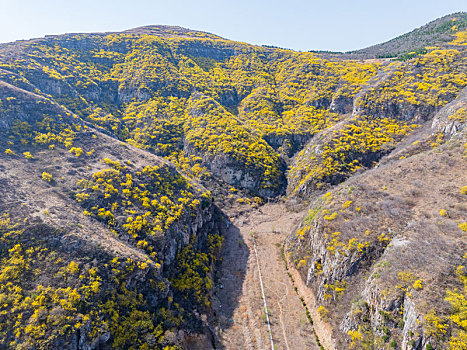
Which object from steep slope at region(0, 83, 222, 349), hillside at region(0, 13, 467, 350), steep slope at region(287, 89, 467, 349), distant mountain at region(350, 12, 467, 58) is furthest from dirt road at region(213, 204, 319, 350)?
distant mountain at region(350, 12, 467, 58)

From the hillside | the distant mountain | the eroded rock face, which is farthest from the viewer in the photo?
the distant mountain

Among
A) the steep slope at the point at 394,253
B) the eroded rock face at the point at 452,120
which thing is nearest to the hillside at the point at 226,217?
the steep slope at the point at 394,253

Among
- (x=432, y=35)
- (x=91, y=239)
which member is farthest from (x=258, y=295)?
(x=432, y=35)

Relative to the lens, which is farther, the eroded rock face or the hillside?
the eroded rock face

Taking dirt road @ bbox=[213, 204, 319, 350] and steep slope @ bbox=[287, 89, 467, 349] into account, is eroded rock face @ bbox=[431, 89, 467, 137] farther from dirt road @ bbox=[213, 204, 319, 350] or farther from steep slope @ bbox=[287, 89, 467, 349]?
dirt road @ bbox=[213, 204, 319, 350]

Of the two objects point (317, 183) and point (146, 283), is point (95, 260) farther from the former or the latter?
point (317, 183)

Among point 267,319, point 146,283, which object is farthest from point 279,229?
point 146,283

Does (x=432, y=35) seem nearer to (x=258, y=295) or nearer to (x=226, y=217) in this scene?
(x=226, y=217)
